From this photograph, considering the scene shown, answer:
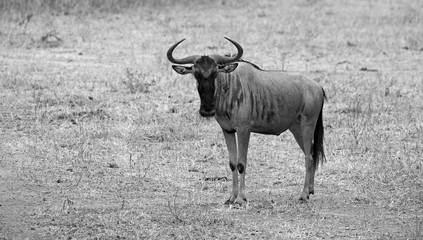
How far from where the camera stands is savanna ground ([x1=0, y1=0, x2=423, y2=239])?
660cm

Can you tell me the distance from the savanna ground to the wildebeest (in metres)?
0.39

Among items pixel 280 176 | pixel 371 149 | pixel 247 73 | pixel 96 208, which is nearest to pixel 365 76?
pixel 371 149

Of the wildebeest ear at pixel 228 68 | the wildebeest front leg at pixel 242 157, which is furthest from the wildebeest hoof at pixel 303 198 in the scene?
the wildebeest ear at pixel 228 68

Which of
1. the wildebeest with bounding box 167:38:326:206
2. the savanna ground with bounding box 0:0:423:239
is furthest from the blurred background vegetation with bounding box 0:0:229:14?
the wildebeest with bounding box 167:38:326:206

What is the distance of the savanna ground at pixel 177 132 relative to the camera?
6602 mm

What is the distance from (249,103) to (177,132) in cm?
219

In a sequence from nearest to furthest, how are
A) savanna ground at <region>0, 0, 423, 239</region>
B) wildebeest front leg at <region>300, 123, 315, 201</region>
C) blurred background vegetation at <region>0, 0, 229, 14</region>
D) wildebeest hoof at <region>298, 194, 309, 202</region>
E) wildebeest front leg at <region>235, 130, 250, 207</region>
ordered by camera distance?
savanna ground at <region>0, 0, 423, 239</region> → wildebeest front leg at <region>235, 130, 250, 207</region> → wildebeest hoof at <region>298, 194, 309, 202</region> → wildebeest front leg at <region>300, 123, 315, 201</region> → blurred background vegetation at <region>0, 0, 229, 14</region>

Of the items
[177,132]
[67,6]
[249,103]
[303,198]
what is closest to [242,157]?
[249,103]

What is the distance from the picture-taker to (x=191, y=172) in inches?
321

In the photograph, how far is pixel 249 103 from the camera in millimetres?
7105

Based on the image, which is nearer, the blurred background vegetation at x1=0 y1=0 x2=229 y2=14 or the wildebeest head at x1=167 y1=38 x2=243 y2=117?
the wildebeest head at x1=167 y1=38 x2=243 y2=117

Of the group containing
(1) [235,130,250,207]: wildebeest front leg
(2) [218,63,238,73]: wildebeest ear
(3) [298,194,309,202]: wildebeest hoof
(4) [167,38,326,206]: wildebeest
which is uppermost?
(2) [218,63,238,73]: wildebeest ear

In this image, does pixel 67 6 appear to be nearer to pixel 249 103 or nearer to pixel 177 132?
pixel 177 132

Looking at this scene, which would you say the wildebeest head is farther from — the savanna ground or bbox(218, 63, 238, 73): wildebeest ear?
the savanna ground
